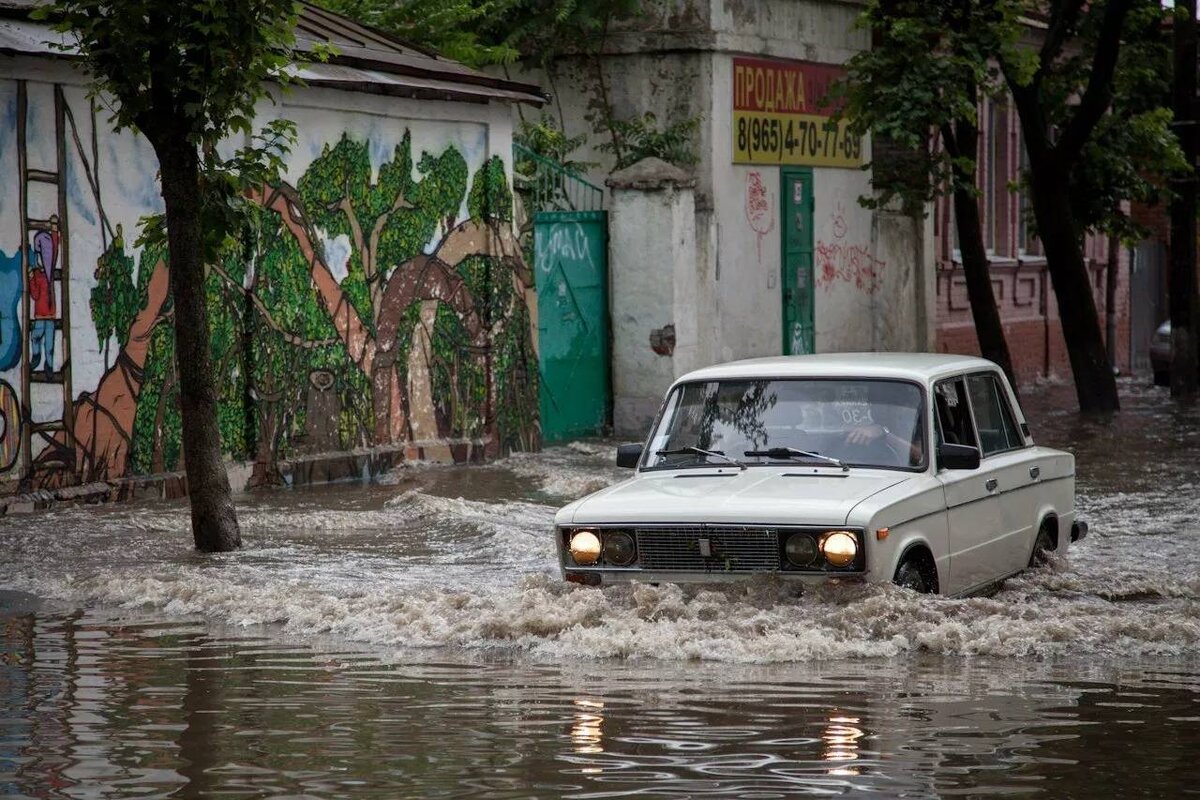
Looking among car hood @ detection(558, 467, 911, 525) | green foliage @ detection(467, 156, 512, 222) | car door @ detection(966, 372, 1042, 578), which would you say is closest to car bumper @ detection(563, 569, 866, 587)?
car hood @ detection(558, 467, 911, 525)

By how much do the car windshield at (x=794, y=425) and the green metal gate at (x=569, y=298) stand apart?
10101mm

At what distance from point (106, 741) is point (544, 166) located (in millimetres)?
14655

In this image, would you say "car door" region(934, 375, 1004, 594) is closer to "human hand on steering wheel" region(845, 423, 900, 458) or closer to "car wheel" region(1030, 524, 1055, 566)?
"human hand on steering wheel" region(845, 423, 900, 458)

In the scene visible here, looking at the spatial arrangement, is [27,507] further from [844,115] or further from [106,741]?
[844,115]

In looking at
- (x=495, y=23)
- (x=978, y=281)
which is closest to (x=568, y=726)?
(x=495, y=23)

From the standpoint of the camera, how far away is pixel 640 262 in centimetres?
2123

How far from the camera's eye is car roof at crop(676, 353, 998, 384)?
975cm

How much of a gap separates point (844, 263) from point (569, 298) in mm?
6464

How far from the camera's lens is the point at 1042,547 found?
10.8 meters

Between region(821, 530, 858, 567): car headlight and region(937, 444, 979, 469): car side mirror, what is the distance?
1158 mm

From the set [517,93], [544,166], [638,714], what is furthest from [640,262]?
[638,714]

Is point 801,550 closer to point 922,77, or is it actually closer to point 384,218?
point 384,218

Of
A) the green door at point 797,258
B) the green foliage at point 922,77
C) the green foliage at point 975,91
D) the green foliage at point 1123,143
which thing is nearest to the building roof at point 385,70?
the green foliage at point 922,77

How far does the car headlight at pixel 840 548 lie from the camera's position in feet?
27.6
